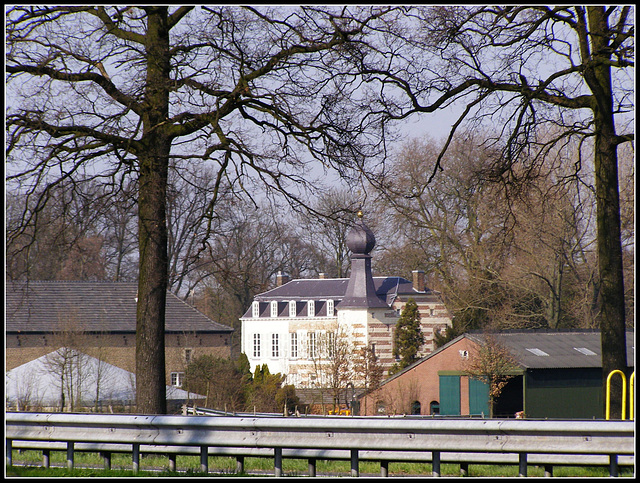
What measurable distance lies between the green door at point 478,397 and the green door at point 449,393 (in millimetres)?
702

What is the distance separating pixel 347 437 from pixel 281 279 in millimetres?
62839


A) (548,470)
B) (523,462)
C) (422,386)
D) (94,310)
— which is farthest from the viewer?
(94,310)

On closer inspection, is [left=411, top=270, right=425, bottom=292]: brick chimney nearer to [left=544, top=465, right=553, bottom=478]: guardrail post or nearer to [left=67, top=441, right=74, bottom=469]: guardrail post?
[left=67, top=441, right=74, bottom=469]: guardrail post

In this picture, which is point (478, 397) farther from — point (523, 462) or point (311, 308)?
point (523, 462)

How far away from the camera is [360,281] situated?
63.0 metres

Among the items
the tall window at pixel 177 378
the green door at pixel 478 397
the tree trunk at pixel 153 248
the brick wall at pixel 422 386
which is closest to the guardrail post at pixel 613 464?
the tree trunk at pixel 153 248

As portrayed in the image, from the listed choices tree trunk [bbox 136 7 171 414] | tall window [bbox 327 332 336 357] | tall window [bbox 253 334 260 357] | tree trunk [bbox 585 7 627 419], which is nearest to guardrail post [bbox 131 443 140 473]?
tree trunk [bbox 136 7 171 414]

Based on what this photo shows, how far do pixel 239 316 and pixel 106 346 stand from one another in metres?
23.0

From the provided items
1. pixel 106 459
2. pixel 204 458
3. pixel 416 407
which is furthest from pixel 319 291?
pixel 204 458

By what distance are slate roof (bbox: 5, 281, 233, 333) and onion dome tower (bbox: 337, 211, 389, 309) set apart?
981 cm

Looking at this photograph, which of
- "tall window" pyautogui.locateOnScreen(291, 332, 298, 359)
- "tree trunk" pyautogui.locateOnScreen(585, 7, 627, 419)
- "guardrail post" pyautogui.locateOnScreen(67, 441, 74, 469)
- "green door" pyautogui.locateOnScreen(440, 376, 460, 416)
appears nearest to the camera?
"guardrail post" pyautogui.locateOnScreen(67, 441, 74, 469)

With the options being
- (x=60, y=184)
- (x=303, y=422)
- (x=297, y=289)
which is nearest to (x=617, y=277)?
(x=303, y=422)

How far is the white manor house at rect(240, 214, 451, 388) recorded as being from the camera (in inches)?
2445

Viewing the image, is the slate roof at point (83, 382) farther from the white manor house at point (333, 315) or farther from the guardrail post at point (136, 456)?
the guardrail post at point (136, 456)
